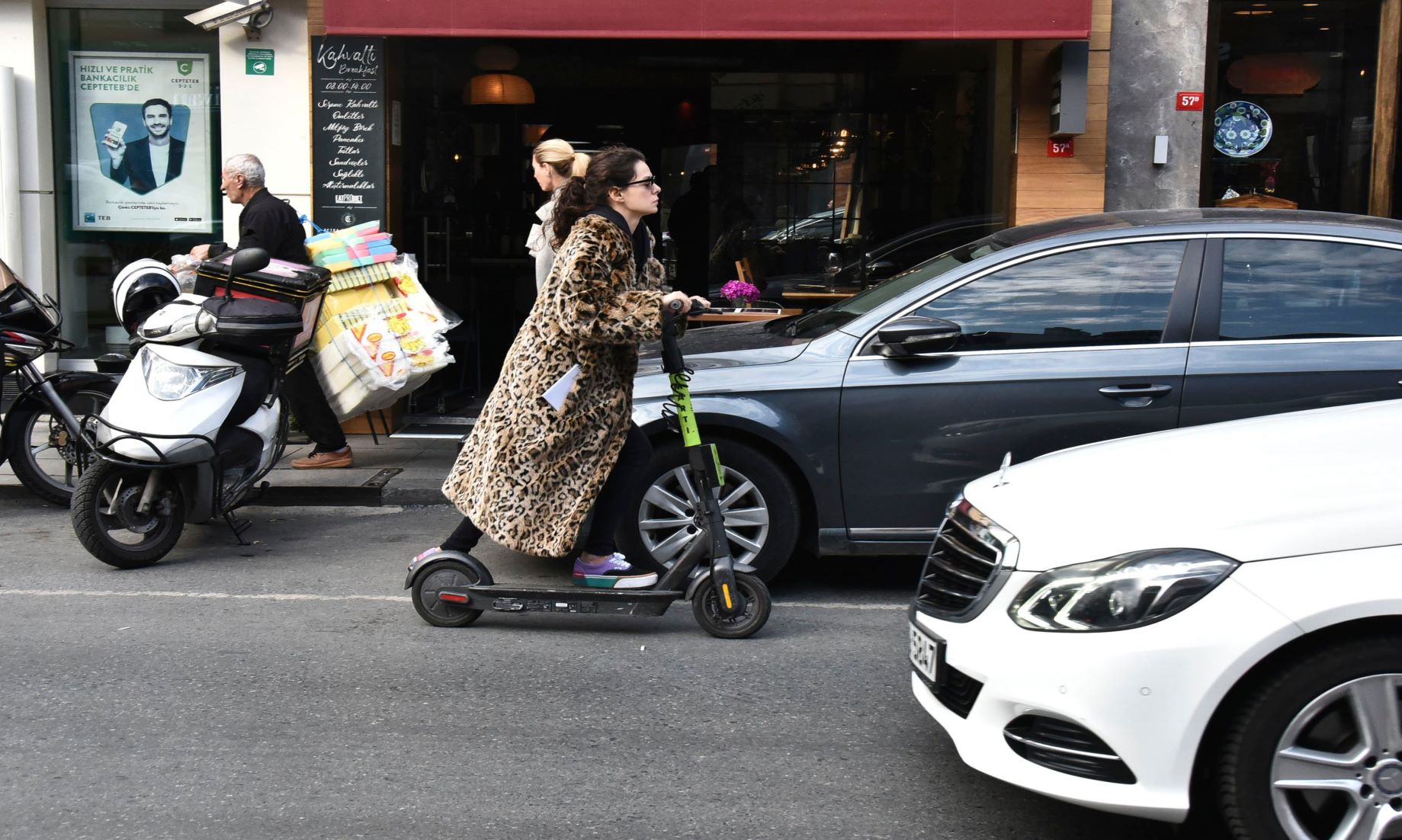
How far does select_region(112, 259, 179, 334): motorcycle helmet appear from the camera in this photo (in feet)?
23.8

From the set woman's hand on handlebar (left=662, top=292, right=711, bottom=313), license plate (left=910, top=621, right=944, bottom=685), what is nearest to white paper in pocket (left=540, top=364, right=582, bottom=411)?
woman's hand on handlebar (left=662, top=292, right=711, bottom=313)

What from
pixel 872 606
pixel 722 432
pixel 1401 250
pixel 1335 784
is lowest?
pixel 872 606

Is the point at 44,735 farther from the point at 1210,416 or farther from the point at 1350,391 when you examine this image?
the point at 1350,391

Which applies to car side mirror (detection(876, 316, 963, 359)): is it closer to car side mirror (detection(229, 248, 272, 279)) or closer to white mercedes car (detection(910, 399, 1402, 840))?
white mercedes car (detection(910, 399, 1402, 840))

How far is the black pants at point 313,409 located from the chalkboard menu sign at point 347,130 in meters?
1.61

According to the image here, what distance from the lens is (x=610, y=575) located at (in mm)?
5309

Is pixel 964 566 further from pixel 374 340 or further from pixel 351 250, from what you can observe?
pixel 351 250

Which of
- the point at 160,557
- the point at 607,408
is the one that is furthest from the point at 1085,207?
the point at 160,557

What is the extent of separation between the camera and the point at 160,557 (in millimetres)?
6422

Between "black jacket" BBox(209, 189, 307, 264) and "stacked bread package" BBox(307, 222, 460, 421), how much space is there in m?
0.17

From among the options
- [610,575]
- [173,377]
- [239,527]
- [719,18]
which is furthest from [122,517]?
[719,18]

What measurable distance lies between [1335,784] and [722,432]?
308 centimetres

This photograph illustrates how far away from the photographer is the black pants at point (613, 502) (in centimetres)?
526

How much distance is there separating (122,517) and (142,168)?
196 inches
